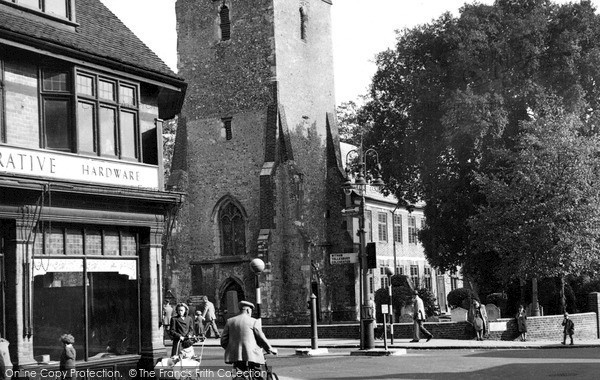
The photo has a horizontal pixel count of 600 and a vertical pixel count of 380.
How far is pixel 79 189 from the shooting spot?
58.2 ft

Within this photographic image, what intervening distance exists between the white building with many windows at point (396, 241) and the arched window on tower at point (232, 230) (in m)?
11.9

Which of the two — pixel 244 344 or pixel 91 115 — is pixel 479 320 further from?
pixel 244 344

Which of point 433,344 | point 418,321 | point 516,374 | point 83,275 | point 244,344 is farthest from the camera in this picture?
point 418,321

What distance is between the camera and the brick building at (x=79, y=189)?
56.4 ft

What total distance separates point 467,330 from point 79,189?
18914 mm

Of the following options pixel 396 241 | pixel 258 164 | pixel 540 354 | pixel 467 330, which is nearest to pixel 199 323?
pixel 467 330

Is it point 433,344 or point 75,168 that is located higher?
point 75,168

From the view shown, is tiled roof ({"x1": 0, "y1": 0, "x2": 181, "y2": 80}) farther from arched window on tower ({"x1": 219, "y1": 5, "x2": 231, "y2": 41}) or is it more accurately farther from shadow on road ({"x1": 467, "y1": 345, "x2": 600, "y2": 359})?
arched window on tower ({"x1": 219, "y1": 5, "x2": 231, "y2": 41})

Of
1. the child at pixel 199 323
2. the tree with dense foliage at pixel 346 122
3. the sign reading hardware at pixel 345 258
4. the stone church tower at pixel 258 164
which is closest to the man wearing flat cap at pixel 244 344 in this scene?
the sign reading hardware at pixel 345 258

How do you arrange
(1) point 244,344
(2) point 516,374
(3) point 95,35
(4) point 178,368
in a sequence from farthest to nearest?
(3) point 95,35 < (2) point 516,374 < (4) point 178,368 < (1) point 244,344

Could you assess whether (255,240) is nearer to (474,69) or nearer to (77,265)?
(474,69)

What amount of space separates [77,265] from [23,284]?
136 cm

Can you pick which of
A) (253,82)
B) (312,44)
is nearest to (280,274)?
(253,82)

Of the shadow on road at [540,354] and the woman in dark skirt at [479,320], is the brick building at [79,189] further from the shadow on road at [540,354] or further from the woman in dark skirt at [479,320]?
the woman in dark skirt at [479,320]
